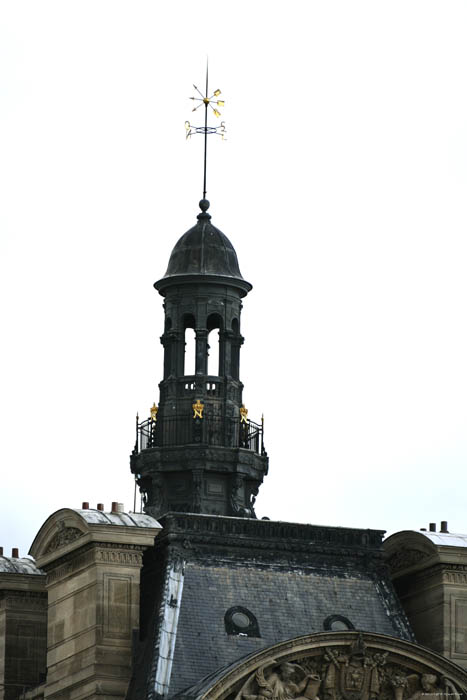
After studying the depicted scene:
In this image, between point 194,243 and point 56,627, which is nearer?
→ point 56,627

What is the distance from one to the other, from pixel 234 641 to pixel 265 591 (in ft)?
8.88

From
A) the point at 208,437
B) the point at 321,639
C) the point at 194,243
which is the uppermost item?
the point at 194,243

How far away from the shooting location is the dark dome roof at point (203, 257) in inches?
3666

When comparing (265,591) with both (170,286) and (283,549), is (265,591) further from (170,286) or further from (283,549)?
(170,286)

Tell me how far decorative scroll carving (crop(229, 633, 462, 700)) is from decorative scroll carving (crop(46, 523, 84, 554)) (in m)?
8.59

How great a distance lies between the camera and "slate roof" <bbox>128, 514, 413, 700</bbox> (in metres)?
84.8

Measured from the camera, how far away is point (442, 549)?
89062mm

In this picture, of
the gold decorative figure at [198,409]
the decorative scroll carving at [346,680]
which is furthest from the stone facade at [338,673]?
the gold decorative figure at [198,409]

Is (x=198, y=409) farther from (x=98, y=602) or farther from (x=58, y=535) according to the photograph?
(x=98, y=602)

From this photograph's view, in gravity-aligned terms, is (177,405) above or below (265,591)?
above

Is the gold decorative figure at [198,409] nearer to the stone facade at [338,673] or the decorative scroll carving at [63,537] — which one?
the decorative scroll carving at [63,537]

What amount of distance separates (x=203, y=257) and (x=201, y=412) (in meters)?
5.77

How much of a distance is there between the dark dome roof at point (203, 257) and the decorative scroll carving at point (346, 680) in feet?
51.5

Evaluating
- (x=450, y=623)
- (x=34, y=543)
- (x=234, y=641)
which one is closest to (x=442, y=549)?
(x=450, y=623)
